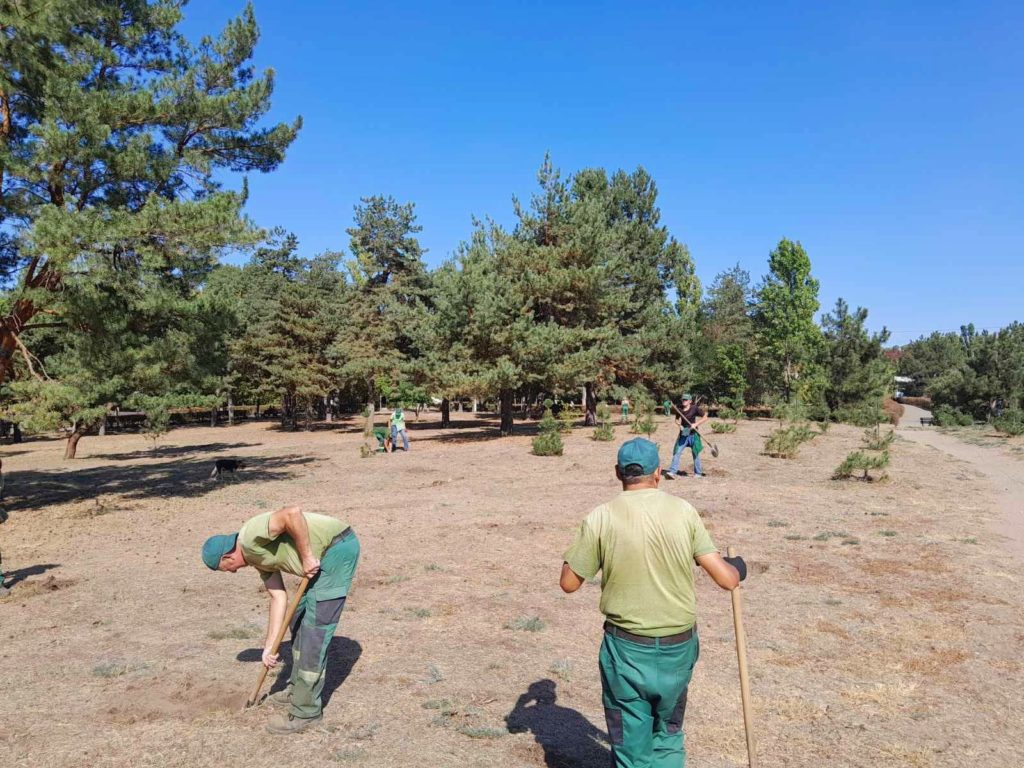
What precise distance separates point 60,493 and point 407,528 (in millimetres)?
9529

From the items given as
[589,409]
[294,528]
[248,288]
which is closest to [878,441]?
[589,409]

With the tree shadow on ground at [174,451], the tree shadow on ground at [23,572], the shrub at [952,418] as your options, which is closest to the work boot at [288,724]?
the tree shadow on ground at [23,572]

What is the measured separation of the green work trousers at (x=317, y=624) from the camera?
4.16 metres

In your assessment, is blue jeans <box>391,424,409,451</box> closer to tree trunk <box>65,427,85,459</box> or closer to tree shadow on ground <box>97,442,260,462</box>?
tree shadow on ground <box>97,442,260,462</box>

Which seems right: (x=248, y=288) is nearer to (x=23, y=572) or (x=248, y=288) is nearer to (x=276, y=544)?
(x=23, y=572)

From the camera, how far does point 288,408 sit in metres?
36.4

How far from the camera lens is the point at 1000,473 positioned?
16.6 metres

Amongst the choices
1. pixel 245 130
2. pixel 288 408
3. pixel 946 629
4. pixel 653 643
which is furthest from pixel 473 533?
pixel 288 408

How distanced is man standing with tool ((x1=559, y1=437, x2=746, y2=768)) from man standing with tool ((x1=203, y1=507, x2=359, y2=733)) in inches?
70.8

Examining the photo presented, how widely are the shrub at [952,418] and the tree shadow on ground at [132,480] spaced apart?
104ft

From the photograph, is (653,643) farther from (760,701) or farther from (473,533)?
(473,533)

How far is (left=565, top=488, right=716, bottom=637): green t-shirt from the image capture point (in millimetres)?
2955

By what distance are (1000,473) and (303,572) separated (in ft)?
60.1

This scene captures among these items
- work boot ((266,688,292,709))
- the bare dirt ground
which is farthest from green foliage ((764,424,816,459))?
work boot ((266,688,292,709))
